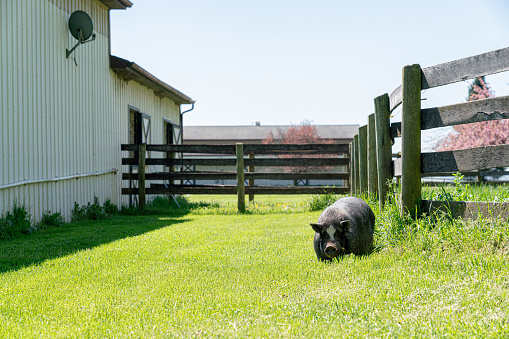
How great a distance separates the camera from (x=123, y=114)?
45.2ft

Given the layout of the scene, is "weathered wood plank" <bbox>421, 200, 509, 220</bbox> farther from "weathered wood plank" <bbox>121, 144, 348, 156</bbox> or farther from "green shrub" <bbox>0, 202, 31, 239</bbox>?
"weathered wood plank" <bbox>121, 144, 348, 156</bbox>

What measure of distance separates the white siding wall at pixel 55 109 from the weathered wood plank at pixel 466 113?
654cm

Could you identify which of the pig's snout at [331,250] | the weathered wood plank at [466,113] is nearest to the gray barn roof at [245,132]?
the weathered wood plank at [466,113]

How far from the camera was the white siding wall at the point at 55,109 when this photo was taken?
28.0 ft

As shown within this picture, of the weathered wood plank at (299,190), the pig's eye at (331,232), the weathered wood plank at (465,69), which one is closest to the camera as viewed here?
the weathered wood plank at (465,69)

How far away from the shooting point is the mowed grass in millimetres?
3119

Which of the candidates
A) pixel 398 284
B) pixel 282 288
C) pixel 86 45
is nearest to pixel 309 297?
pixel 282 288

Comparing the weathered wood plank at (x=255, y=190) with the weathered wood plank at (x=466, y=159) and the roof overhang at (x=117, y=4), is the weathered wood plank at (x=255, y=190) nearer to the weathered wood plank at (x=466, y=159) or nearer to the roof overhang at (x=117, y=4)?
the roof overhang at (x=117, y=4)

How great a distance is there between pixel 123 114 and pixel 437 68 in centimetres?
1015

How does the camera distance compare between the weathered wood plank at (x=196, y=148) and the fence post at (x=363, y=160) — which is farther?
the weathered wood plank at (x=196, y=148)

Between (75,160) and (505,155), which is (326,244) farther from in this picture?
(75,160)

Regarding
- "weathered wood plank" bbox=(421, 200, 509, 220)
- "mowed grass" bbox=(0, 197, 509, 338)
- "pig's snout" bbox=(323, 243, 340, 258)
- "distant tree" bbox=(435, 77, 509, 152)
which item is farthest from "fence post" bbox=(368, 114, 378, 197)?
"distant tree" bbox=(435, 77, 509, 152)

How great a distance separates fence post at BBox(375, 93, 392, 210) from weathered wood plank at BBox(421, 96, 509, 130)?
872mm

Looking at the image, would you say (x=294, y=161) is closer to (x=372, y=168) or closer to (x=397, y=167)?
(x=372, y=168)
